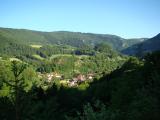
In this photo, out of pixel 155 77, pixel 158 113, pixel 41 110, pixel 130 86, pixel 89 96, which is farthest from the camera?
pixel 89 96

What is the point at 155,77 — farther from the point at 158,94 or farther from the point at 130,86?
the point at 130,86

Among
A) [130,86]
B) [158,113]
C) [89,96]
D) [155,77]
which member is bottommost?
[89,96]

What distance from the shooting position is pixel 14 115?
43.2 feet

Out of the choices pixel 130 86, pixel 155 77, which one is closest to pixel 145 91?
pixel 155 77

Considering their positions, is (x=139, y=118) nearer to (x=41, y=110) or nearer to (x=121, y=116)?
(x=121, y=116)

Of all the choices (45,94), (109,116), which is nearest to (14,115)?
(109,116)

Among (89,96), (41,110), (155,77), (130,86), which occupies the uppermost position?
(155,77)

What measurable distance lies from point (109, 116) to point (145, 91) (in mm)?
2292

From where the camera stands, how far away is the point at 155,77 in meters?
12.5

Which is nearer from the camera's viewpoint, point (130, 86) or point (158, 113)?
point (158, 113)

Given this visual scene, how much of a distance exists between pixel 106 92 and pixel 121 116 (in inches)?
1797

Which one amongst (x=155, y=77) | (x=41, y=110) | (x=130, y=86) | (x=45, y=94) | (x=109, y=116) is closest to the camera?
(x=109, y=116)

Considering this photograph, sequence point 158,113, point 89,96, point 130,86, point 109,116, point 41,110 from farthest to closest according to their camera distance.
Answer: point 89,96
point 130,86
point 41,110
point 109,116
point 158,113

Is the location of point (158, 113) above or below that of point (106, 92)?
above
